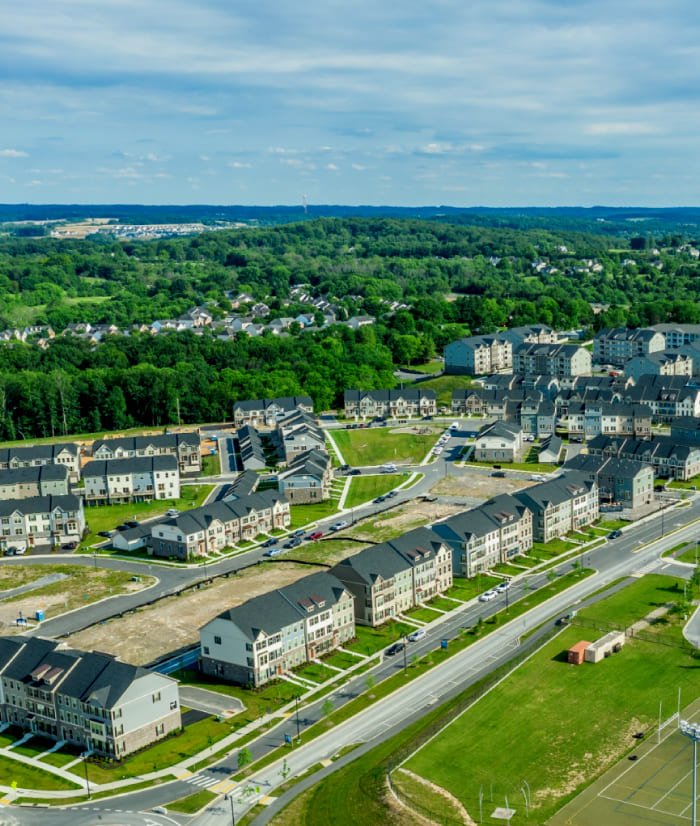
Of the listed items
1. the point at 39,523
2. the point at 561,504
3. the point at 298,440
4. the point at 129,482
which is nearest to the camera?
the point at 561,504

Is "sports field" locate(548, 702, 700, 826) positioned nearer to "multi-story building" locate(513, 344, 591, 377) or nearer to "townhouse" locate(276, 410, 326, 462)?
"townhouse" locate(276, 410, 326, 462)

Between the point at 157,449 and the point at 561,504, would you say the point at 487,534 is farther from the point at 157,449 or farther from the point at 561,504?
the point at 157,449

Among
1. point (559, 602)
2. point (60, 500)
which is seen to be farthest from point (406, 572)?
point (60, 500)

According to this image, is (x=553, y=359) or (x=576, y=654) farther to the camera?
(x=553, y=359)

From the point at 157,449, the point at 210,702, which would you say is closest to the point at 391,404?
the point at 157,449

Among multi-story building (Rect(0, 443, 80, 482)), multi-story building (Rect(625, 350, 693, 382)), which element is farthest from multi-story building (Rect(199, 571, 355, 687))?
multi-story building (Rect(625, 350, 693, 382))
